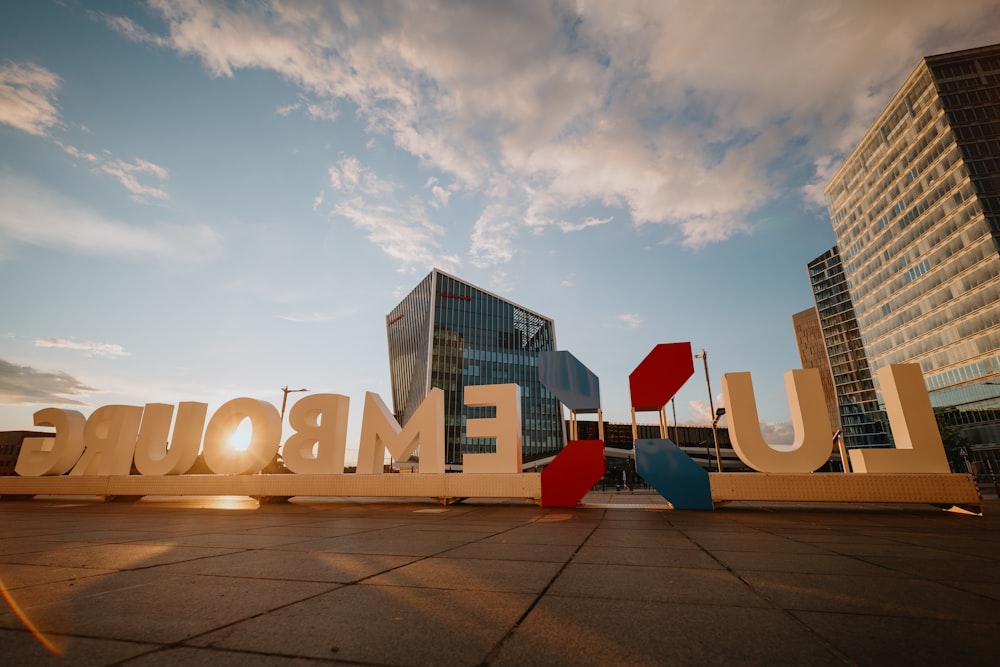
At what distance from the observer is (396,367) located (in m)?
83.8

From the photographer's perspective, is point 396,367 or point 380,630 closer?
point 380,630

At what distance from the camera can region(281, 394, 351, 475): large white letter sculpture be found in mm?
13844

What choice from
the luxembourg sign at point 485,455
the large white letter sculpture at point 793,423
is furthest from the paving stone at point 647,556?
the large white letter sculpture at point 793,423

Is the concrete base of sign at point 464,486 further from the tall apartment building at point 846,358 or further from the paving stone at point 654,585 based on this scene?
the tall apartment building at point 846,358

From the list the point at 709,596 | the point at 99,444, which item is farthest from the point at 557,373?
the point at 99,444

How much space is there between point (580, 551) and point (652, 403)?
7.52 metres

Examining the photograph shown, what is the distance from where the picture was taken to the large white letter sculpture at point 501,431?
41.5ft

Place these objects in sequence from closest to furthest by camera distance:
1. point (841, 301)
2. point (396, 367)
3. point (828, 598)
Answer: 1. point (828, 598)
2. point (396, 367)
3. point (841, 301)

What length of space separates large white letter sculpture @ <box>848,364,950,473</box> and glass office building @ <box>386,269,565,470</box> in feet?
181

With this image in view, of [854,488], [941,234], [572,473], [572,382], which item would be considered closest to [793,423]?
[854,488]

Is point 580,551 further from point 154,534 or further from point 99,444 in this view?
point 99,444

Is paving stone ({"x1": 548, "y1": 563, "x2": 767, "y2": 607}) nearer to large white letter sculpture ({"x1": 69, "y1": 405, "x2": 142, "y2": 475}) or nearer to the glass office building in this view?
large white letter sculpture ({"x1": 69, "y1": 405, "x2": 142, "y2": 475})

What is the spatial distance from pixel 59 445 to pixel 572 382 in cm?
1961

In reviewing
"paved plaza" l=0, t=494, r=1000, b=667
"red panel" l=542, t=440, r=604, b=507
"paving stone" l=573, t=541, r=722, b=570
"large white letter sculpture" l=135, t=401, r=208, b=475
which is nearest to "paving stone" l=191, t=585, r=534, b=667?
"paved plaza" l=0, t=494, r=1000, b=667
